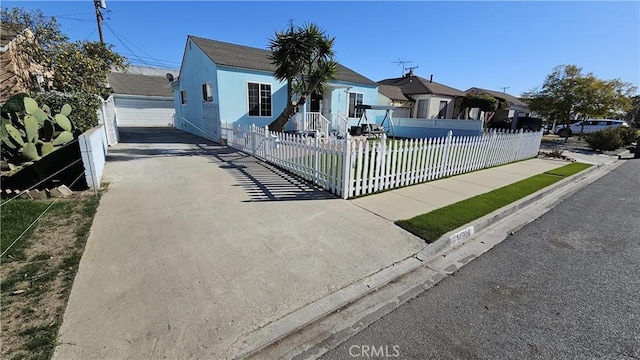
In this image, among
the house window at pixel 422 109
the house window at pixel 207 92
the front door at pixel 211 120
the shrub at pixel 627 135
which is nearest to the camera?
the front door at pixel 211 120

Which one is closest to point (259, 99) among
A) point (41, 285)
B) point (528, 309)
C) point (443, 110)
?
point (41, 285)

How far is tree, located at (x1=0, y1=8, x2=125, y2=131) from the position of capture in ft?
33.4

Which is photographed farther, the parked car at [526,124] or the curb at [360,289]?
the parked car at [526,124]

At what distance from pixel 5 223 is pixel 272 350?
4642mm

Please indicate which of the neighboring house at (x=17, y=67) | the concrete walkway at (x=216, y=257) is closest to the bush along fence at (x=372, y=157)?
the concrete walkway at (x=216, y=257)

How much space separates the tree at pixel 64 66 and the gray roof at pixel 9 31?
0.73ft

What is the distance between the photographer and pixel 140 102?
25078 millimetres

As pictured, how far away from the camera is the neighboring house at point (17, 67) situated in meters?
10.0

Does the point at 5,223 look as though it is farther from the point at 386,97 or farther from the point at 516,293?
the point at 386,97

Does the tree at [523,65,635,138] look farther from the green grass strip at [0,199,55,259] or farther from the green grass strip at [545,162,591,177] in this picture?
the green grass strip at [0,199,55,259]

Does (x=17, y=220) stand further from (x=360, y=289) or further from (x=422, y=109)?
(x=422, y=109)

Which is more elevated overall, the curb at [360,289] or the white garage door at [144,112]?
the white garage door at [144,112]

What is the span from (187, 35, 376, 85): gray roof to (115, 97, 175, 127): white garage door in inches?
491

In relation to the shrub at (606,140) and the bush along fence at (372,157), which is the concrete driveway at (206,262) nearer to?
the bush along fence at (372,157)
